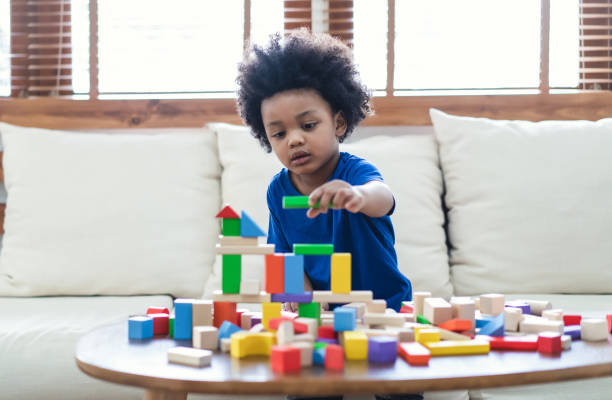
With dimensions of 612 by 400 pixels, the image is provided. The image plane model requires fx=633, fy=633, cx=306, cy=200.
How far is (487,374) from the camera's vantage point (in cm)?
64

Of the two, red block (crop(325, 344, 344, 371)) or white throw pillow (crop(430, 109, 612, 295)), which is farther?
white throw pillow (crop(430, 109, 612, 295))

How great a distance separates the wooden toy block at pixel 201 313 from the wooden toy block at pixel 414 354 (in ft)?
0.89

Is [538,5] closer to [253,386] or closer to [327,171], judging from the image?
[327,171]

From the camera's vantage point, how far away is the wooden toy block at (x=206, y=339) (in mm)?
769

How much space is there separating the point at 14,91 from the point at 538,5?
1.85 metres

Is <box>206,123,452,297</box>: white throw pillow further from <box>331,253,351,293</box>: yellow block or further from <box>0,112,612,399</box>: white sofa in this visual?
<box>331,253,351,293</box>: yellow block

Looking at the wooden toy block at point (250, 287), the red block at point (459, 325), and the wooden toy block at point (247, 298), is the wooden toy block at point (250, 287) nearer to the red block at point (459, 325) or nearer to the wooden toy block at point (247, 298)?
the wooden toy block at point (247, 298)

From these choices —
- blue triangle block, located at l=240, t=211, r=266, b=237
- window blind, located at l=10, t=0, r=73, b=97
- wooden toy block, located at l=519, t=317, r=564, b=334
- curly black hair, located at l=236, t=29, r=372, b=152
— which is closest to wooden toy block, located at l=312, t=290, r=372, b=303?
blue triangle block, located at l=240, t=211, r=266, b=237

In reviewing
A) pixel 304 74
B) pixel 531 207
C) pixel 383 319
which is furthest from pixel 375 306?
pixel 531 207

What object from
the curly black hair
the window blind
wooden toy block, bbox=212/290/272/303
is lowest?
wooden toy block, bbox=212/290/272/303

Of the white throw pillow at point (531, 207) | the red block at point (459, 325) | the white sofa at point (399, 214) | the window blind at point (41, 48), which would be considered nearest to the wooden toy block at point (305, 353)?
the red block at point (459, 325)

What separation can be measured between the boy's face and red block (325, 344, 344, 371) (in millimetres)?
565

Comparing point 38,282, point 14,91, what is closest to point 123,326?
point 38,282

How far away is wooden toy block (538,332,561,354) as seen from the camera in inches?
29.1
